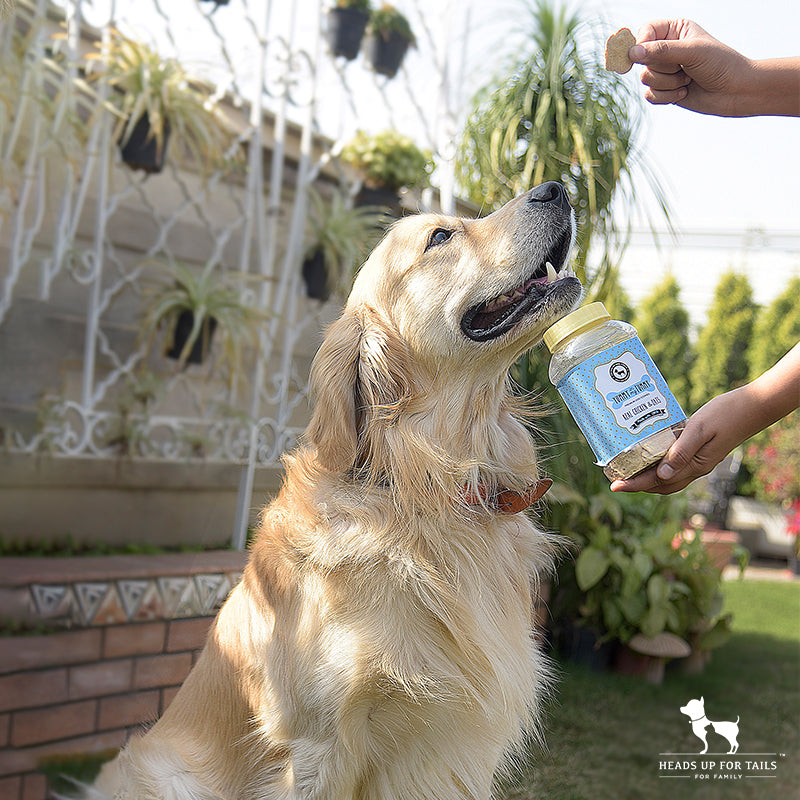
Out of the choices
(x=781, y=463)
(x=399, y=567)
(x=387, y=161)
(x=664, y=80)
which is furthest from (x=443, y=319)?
(x=781, y=463)

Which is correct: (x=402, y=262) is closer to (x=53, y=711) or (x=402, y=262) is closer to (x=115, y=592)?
(x=115, y=592)

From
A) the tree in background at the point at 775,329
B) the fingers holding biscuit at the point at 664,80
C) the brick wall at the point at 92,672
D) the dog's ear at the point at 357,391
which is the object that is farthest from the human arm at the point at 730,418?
the tree in background at the point at 775,329

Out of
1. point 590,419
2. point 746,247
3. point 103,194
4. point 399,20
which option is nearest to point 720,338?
point 746,247

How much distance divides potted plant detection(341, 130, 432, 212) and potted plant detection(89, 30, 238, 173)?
0.86m

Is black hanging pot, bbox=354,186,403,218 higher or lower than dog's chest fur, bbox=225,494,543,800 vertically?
higher

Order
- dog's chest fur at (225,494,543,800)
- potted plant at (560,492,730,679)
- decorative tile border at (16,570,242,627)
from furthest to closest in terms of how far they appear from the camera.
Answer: potted plant at (560,492,730,679), decorative tile border at (16,570,242,627), dog's chest fur at (225,494,543,800)

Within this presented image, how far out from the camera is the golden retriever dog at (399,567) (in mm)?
1436

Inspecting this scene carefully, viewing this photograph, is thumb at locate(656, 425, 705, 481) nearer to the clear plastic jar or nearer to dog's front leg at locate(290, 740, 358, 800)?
the clear plastic jar

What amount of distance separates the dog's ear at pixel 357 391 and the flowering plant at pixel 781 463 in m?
8.15

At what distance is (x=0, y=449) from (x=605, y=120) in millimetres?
2697

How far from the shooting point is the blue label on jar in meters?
1.43

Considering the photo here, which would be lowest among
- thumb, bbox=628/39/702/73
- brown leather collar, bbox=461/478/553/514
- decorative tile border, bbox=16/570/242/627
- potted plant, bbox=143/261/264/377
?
decorative tile border, bbox=16/570/242/627

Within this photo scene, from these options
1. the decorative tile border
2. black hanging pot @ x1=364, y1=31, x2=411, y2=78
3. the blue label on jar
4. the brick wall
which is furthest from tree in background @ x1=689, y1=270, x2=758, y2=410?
the blue label on jar

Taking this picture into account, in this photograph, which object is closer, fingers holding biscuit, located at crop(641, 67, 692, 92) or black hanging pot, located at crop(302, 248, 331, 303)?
fingers holding biscuit, located at crop(641, 67, 692, 92)
